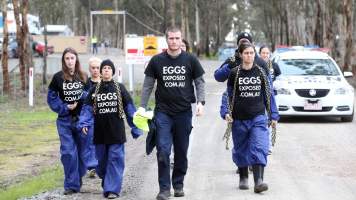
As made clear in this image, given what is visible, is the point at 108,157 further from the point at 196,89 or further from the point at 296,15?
the point at 296,15

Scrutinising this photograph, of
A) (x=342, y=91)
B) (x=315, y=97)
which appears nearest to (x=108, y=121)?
(x=315, y=97)

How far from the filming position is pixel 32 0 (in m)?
40.8

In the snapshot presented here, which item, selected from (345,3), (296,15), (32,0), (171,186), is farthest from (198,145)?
(296,15)

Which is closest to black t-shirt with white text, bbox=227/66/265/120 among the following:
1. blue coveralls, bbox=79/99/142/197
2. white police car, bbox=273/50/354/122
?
blue coveralls, bbox=79/99/142/197

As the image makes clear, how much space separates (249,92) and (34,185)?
3.32 meters

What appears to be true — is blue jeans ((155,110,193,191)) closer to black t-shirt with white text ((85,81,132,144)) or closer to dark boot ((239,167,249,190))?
black t-shirt with white text ((85,81,132,144))

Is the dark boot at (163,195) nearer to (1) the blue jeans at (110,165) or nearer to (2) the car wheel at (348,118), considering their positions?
(1) the blue jeans at (110,165)

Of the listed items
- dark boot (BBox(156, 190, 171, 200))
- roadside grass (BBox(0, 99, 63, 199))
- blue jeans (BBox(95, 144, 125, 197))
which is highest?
blue jeans (BBox(95, 144, 125, 197))

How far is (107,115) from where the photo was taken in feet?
30.3

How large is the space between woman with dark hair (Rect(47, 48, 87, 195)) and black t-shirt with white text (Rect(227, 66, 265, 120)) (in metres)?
1.93

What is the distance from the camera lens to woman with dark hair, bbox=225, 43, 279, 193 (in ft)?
30.3

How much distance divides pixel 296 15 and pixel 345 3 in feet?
116

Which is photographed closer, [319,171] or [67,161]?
[67,161]

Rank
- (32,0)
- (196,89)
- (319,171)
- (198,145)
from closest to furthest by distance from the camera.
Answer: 1. (196,89)
2. (319,171)
3. (198,145)
4. (32,0)
